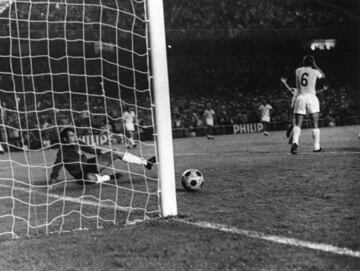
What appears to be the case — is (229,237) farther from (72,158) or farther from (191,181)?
(72,158)

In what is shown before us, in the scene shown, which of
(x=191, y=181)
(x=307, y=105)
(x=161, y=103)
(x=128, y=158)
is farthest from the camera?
(x=307, y=105)

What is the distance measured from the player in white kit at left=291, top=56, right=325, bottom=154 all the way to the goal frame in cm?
539

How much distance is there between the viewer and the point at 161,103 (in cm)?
485

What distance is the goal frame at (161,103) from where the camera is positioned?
483cm

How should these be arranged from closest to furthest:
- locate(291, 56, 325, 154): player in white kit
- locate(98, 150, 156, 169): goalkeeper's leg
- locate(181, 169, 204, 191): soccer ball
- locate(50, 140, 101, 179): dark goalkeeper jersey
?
locate(181, 169, 204, 191): soccer ball, locate(98, 150, 156, 169): goalkeeper's leg, locate(50, 140, 101, 179): dark goalkeeper jersey, locate(291, 56, 325, 154): player in white kit

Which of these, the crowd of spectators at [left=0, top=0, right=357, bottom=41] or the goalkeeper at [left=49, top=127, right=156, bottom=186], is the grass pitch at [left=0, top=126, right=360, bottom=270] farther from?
the crowd of spectators at [left=0, top=0, right=357, bottom=41]

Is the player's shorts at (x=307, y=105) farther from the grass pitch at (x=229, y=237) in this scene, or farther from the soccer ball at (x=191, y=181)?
the soccer ball at (x=191, y=181)

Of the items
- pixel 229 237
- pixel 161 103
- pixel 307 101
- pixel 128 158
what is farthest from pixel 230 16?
pixel 229 237

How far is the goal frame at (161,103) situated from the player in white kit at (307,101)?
539 centimetres

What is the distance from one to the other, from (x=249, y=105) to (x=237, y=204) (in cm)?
2688

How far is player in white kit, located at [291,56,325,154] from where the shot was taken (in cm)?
998

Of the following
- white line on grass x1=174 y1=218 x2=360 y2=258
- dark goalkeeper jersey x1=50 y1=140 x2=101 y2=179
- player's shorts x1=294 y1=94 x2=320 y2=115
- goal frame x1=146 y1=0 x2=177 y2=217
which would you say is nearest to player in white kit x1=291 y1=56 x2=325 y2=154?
player's shorts x1=294 y1=94 x2=320 y2=115

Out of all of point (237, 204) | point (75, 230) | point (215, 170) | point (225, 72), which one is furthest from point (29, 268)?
point (225, 72)

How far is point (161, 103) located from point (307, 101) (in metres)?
5.81
